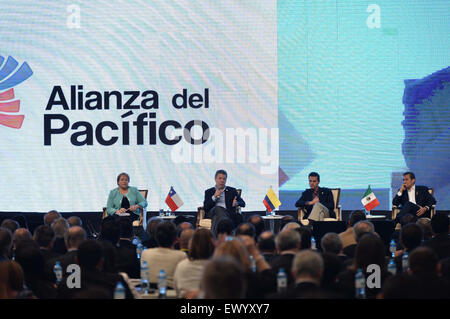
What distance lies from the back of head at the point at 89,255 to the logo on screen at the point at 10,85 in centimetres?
723

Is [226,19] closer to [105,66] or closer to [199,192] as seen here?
[105,66]

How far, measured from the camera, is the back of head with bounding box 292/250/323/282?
11.2 ft

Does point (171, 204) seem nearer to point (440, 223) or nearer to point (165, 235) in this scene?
point (165, 235)

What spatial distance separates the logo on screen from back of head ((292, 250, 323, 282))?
8.31m

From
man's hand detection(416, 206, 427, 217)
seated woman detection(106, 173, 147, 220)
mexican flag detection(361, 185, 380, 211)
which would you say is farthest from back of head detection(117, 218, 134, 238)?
man's hand detection(416, 206, 427, 217)

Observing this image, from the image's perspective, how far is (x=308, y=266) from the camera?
11.3 feet

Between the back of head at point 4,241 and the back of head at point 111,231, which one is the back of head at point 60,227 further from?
the back of head at point 4,241

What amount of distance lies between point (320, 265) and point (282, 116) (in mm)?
7164

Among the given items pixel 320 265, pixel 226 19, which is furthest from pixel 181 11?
pixel 320 265

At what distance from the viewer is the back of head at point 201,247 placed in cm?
450

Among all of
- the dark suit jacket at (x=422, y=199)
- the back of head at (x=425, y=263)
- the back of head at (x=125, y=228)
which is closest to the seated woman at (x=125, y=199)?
the back of head at (x=125, y=228)
